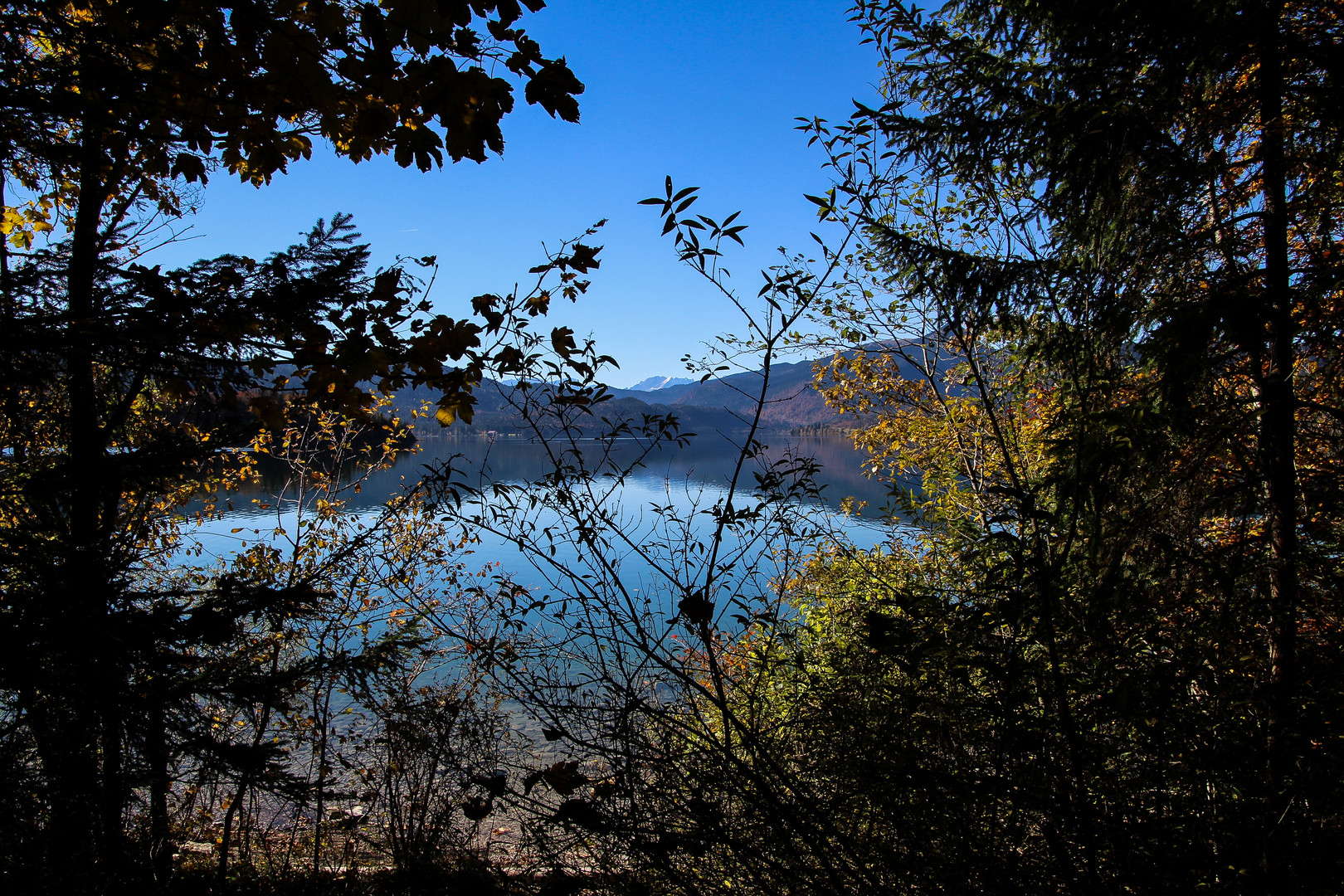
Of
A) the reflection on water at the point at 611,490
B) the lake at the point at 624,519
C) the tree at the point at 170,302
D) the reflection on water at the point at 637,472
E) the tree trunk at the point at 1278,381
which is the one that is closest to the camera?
the tree at the point at 170,302

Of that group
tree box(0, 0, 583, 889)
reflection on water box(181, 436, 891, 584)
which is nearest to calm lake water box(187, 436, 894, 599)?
reflection on water box(181, 436, 891, 584)

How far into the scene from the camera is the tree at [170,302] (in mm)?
1691

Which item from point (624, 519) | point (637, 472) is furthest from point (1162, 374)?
point (637, 472)

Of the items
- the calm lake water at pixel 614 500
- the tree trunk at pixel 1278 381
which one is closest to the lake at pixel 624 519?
the calm lake water at pixel 614 500

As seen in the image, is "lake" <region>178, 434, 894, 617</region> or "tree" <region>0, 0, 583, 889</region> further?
"lake" <region>178, 434, 894, 617</region>

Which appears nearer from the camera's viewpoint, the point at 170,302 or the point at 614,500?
the point at 170,302

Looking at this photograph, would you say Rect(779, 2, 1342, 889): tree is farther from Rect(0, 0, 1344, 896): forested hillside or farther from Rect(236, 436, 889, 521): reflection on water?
Rect(236, 436, 889, 521): reflection on water

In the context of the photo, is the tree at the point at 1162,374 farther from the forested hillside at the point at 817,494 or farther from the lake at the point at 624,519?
the lake at the point at 624,519

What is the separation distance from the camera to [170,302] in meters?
2.14

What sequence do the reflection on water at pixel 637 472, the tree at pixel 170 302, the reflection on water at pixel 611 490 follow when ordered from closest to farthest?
1. the tree at pixel 170 302
2. the reflection on water at pixel 611 490
3. the reflection on water at pixel 637 472

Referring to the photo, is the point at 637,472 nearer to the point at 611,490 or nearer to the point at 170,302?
the point at 611,490

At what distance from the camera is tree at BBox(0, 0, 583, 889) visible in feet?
5.55

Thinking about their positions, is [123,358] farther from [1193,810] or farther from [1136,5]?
[1136,5]

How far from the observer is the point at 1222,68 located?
268cm
